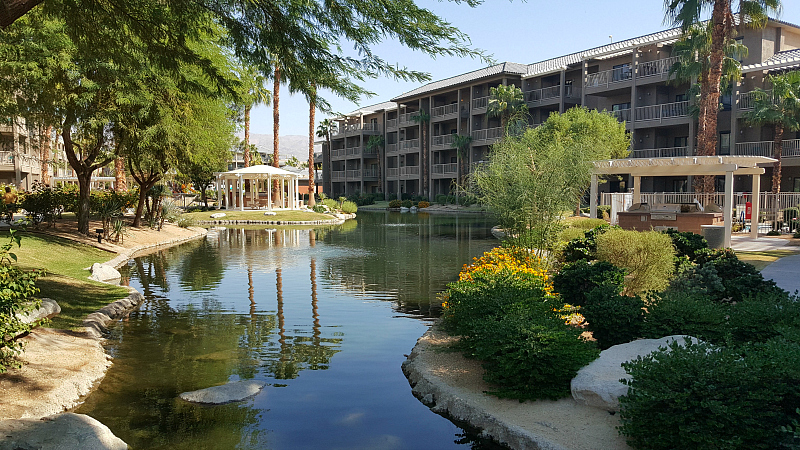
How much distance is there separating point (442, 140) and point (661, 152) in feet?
76.7

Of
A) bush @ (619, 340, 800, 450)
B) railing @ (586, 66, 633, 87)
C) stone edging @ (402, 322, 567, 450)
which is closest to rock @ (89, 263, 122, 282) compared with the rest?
stone edging @ (402, 322, 567, 450)

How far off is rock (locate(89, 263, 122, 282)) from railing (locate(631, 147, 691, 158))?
32836 mm

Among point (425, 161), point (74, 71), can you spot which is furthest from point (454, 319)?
point (425, 161)

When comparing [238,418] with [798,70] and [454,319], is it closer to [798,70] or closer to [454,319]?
[454,319]

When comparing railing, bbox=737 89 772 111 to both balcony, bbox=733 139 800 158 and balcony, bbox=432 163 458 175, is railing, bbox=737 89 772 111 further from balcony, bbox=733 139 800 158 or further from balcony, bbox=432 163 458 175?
balcony, bbox=432 163 458 175

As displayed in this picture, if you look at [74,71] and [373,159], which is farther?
[373,159]

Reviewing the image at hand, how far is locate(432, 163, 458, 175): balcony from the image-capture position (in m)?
54.4

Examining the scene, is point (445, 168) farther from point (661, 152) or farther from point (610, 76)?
point (661, 152)

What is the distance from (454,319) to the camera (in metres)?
8.02

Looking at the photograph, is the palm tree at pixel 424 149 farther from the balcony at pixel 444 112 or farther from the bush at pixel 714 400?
the bush at pixel 714 400

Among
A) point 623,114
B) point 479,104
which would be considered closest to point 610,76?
point 623,114

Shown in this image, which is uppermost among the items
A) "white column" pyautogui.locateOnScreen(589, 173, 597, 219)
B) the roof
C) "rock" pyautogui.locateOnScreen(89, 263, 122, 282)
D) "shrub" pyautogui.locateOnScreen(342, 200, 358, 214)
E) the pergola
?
the roof

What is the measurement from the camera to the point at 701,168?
2097cm

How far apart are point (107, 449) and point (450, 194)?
4961 cm
